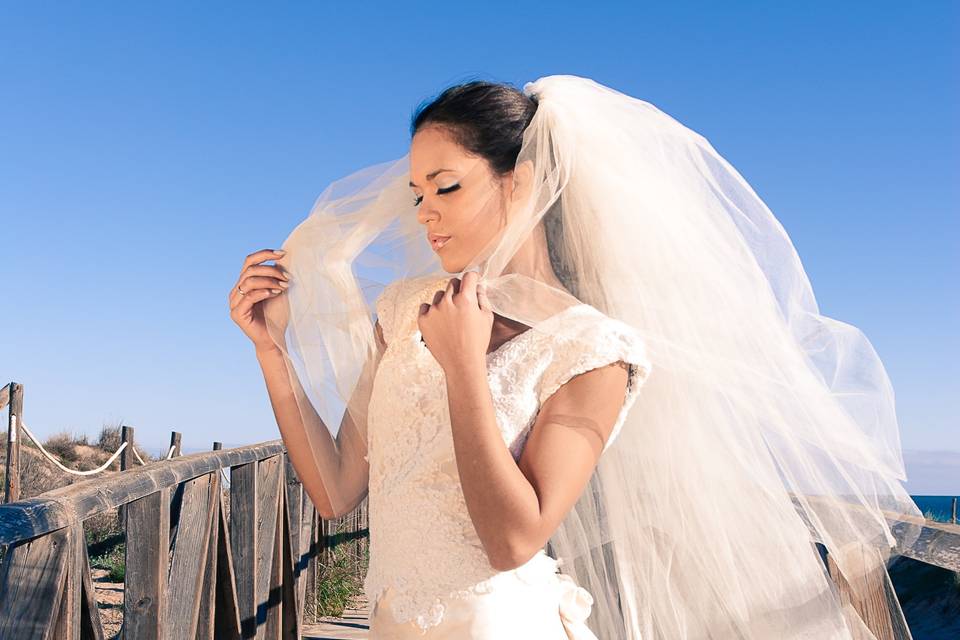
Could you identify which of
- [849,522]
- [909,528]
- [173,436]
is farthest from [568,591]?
[173,436]

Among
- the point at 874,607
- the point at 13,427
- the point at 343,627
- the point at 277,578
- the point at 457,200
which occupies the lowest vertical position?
the point at 874,607

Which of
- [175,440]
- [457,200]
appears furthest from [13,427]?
[457,200]

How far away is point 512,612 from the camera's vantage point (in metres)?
1.71

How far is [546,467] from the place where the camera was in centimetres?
163

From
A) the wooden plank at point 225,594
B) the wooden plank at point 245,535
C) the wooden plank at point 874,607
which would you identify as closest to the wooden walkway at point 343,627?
the wooden plank at point 245,535

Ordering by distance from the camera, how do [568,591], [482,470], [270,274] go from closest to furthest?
[482,470], [568,591], [270,274]

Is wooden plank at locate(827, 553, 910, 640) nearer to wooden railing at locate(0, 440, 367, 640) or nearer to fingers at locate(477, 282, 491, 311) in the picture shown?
fingers at locate(477, 282, 491, 311)

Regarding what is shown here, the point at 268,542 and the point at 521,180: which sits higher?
the point at 521,180

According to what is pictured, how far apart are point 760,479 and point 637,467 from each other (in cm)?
24

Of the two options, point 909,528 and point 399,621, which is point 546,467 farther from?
point 909,528

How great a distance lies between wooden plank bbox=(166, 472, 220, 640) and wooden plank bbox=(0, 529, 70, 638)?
96 centimetres

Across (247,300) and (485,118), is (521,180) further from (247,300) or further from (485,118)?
(247,300)

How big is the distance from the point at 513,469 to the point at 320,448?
668 millimetres

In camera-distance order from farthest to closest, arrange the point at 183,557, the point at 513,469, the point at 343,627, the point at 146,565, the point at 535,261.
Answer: the point at 343,627
the point at 183,557
the point at 146,565
the point at 535,261
the point at 513,469
